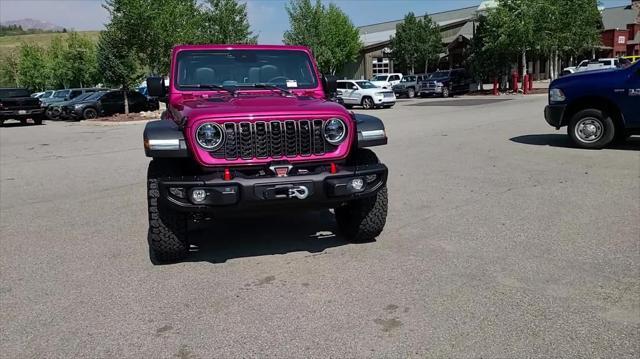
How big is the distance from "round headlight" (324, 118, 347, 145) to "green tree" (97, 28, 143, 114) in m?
25.1

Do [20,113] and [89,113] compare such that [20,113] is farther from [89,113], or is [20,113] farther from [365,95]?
[365,95]

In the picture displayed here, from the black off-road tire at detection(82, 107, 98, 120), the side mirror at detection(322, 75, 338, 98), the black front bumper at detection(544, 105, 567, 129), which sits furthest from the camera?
the black off-road tire at detection(82, 107, 98, 120)

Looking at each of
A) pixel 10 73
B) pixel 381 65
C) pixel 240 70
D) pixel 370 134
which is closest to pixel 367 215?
pixel 370 134

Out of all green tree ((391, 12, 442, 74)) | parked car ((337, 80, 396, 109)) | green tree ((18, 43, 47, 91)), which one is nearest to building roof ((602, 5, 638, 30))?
green tree ((391, 12, 442, 74))

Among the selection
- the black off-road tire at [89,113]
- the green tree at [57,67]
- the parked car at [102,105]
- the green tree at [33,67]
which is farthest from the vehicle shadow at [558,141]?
the green tree at [33,67]

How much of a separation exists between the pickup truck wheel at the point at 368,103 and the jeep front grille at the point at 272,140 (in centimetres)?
2443

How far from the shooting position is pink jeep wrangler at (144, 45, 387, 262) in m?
4.25

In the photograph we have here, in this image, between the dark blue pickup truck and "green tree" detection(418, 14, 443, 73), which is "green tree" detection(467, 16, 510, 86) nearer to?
"green tree" detection(418, 14, 443, 73)

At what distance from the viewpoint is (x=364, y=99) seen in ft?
95.1

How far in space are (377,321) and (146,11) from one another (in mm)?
25430

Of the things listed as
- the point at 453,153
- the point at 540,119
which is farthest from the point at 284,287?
the point at 540,119

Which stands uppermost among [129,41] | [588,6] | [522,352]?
[588,6]

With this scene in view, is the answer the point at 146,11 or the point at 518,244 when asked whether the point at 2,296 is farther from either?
the point at 146,11

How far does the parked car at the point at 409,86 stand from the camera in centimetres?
3716
